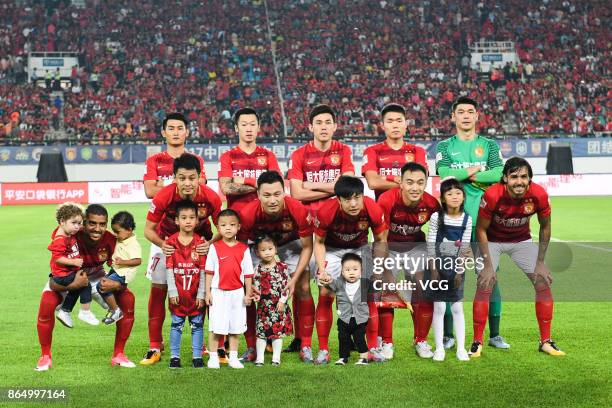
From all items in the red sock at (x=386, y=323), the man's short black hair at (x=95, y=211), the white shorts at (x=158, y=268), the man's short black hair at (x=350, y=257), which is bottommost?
the red sock at (x=386, y=323)

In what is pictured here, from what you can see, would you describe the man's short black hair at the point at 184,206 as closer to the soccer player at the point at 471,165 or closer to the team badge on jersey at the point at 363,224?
→ the team badge on jersey at the point at 363,224

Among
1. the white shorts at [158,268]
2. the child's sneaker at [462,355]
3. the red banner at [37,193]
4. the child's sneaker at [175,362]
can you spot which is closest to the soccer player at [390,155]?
the child's sneaker at [462,355]

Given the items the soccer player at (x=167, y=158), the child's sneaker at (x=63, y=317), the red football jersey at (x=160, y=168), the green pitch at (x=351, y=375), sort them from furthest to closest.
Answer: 1. the red football jersey at (x=160, y=168)
2. the soccer player at (x=167, y=158)
3. the child's sneaker at (x=63, y=317)
4. the green pitch at (x=351, y=375)

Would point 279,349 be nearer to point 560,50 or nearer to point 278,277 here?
point 278,277

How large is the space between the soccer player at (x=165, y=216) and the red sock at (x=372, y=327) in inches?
63.6

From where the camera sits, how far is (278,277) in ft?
24.8

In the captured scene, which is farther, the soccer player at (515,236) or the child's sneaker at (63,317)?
the soccer player at (515,236)

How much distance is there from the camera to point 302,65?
1709 inches

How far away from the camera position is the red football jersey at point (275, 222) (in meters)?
7.55

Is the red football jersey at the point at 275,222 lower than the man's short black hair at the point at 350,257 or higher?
higher

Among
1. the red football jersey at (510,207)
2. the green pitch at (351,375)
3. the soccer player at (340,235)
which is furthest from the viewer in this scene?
the red football jersey at (510,207)

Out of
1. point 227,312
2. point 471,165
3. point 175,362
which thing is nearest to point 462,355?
point 471,165

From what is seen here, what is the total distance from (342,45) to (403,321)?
1439 inches

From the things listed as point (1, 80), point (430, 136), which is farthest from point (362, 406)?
point (1, 80)
